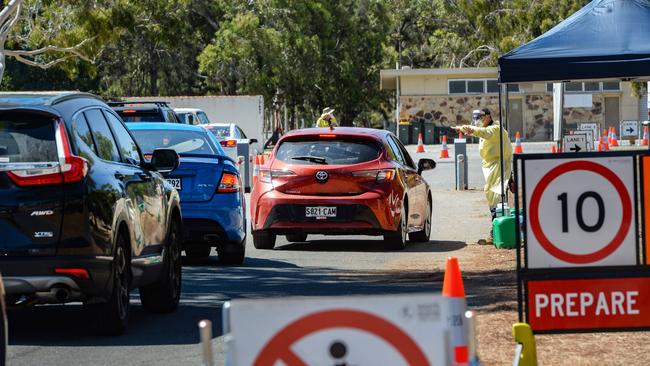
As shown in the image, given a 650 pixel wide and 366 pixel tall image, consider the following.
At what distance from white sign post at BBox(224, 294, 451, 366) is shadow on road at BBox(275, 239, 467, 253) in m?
12.3

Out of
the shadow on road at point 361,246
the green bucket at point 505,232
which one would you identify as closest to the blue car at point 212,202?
the shadow on road at point 361,246

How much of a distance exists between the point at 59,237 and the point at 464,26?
74.1m

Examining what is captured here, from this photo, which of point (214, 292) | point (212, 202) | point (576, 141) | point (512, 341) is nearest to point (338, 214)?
point (212, 202)

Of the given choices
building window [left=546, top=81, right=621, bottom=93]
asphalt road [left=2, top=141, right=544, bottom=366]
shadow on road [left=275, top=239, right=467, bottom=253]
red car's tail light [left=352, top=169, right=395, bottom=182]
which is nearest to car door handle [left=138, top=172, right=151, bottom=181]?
asphalt road [left=2, top=141, right=544, bottom=366]

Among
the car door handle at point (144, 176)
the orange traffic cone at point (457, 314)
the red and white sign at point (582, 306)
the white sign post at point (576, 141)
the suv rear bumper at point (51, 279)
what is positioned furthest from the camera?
the white sign post at point (576, 141)

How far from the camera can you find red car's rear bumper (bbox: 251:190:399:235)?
16.5m

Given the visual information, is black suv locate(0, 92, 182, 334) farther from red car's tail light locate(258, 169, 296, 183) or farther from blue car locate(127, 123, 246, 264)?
red car's tail light locate(258, 169, 296, 183)

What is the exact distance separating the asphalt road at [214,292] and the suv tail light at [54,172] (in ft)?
3.56

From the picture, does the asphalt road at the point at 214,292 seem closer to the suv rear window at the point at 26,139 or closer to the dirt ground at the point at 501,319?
the dirt ground at the point at 501,319

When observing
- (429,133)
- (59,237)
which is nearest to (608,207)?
(59,237)

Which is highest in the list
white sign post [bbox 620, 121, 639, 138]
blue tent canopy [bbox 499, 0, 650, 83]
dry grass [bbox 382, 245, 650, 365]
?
blue tent canopy [bbox 499, 0, 650, 83]

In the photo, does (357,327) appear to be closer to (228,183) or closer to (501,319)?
(501,319)

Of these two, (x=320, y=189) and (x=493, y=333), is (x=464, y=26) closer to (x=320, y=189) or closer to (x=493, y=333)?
(x=320, y=189)

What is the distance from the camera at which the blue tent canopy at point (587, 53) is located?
14.0m
